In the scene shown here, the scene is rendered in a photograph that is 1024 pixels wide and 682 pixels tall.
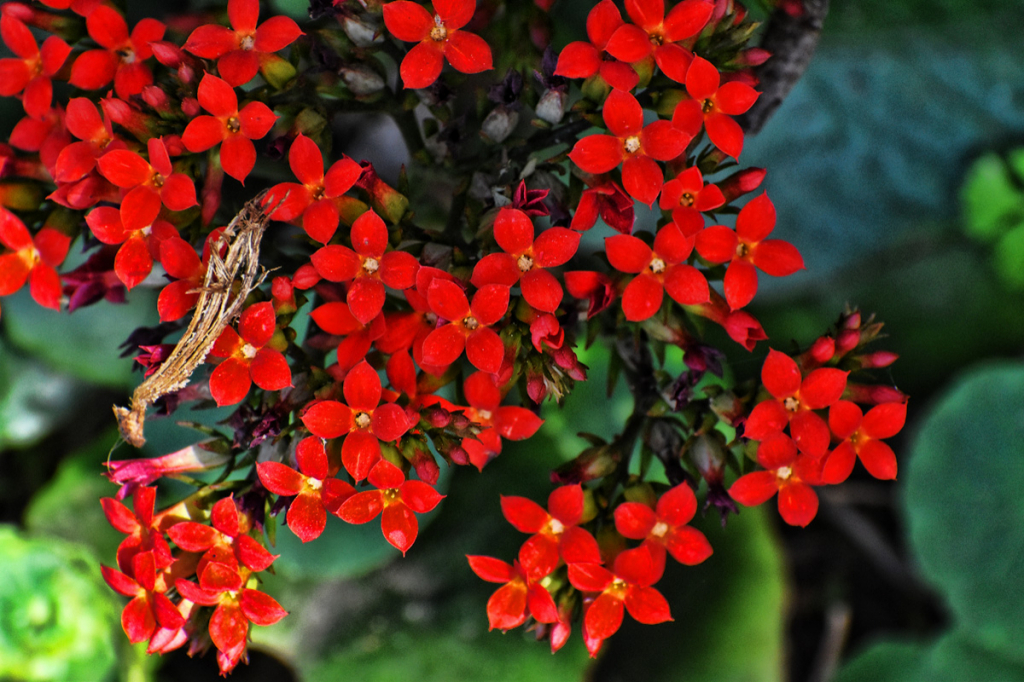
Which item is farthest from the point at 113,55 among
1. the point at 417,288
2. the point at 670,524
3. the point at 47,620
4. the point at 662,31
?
the point at 47,620

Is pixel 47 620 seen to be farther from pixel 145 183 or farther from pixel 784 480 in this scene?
pixel 784 480

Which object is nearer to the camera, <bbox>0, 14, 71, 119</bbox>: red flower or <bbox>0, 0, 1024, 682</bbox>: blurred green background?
<bbox>0, 14, 71, 119</bbox>: red flower

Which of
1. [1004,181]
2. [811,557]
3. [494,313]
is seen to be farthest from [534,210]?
[811,557]

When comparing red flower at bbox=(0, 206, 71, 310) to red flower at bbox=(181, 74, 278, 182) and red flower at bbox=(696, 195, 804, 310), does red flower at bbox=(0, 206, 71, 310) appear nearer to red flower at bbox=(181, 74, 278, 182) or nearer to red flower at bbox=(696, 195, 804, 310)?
red flower at bbox=(181, 74, 278, 182)

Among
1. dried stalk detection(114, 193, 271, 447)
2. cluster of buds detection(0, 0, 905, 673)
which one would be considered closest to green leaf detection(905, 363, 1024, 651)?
cluster of buds detection(0, 0, 905, 673)

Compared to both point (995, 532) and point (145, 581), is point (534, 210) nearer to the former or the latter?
point (145, 581)

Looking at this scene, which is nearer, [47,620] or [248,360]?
[248,360]

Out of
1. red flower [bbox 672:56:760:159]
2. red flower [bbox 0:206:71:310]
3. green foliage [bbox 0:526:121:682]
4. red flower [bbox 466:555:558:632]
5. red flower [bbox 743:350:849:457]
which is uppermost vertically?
red flower [bbox 672:56:760:159]
